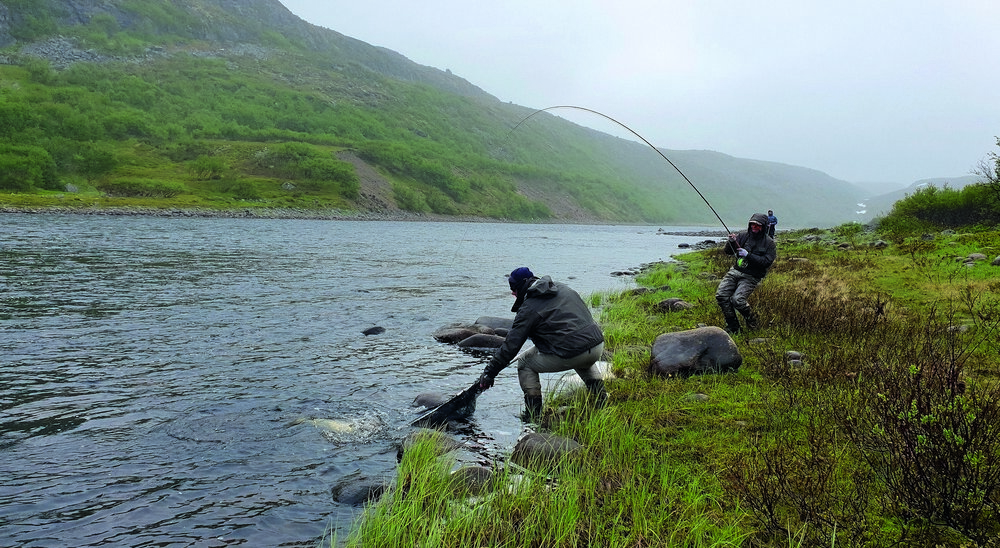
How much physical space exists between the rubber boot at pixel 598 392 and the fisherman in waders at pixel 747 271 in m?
4.26

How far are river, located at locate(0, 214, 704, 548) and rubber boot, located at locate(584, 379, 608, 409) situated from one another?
1165 mm

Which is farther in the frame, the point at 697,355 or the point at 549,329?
the point at 697,355

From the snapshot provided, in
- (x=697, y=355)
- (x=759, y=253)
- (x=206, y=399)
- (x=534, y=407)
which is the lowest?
(x=206, y=399)

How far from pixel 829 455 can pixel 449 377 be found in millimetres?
6872

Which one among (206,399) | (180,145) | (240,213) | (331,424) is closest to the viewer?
(331,424)

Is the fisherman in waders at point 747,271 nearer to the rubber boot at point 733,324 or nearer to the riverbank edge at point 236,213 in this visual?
the rubber boot at point 733,324

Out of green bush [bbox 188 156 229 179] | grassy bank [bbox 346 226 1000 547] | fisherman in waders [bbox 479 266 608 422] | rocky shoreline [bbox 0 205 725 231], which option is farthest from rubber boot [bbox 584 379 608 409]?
green bush [bbox 188 156 229 179]

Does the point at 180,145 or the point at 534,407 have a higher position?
the point at 180,145

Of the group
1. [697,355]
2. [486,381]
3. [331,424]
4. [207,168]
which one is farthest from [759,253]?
[207,168]

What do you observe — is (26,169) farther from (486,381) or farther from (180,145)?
(486,381)

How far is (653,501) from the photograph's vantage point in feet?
16.1

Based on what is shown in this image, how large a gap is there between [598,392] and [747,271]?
4.84 m

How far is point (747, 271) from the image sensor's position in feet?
36.4

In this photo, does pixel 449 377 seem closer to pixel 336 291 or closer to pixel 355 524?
pixel 355 524
